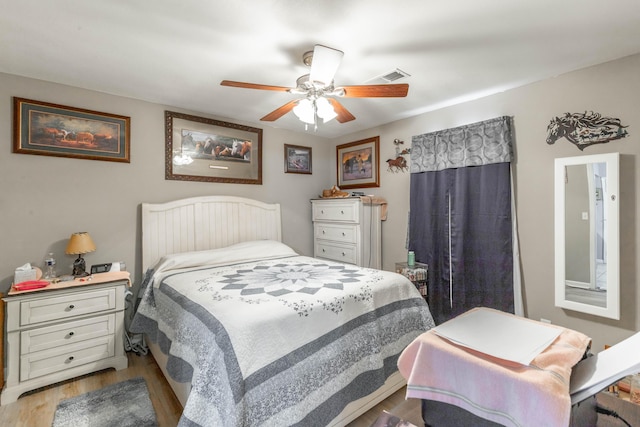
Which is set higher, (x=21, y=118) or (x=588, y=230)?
(x=21, y=118)

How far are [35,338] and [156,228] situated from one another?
1.22m

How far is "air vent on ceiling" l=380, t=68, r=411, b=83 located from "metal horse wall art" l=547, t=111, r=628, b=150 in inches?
53.3

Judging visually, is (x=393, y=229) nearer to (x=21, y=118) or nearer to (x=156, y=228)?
(x=156, y=228)

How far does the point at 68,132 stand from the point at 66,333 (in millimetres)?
1721

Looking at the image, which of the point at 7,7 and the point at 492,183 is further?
the point at 492,183

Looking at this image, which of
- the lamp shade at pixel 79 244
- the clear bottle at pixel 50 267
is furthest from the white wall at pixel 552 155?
the clear bottle at pixel 50 267

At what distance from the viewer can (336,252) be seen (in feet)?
12.8

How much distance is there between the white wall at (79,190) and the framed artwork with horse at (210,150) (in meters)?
0.10

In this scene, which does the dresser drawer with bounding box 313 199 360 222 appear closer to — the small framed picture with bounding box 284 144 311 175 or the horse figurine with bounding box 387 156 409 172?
the small framed picture with bounding box 284 144 311 175

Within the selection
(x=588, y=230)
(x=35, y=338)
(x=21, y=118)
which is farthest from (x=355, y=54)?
(x=35, y=338)

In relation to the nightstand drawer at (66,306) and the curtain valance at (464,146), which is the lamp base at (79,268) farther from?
the curtain valance at (464,146)

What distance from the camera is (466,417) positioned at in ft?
3.13

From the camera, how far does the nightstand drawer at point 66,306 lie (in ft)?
6.95

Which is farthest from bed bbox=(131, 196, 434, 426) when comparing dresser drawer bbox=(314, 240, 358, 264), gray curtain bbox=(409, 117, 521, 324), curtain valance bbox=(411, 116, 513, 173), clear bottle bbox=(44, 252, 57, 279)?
curtain valance bbox=(411, 116, 513, 173)
